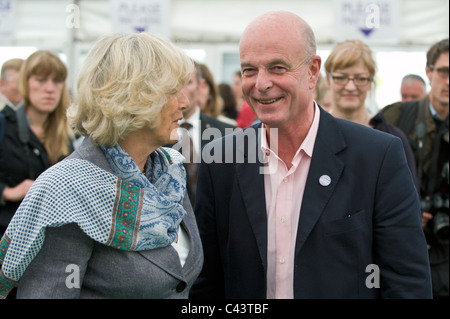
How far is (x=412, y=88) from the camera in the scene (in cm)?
732

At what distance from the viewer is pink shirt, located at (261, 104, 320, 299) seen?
7.27ft

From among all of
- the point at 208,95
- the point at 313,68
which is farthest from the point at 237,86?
the point at 313,68

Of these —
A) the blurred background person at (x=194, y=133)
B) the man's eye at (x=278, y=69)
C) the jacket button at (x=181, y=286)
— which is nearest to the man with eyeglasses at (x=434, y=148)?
the blurred background person at (x=194, y=133)

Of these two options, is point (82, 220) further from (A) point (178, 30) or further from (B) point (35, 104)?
(A) point (178, 30)

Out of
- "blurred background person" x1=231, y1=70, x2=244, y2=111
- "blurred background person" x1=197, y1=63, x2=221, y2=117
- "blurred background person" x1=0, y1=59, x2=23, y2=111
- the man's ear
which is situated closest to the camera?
the man's ear

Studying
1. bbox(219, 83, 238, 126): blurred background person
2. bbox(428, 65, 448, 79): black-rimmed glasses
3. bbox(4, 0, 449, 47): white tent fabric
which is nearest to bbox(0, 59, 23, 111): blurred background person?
bbox(4, 0, 449, 47): white tent fabric

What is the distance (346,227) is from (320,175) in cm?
23

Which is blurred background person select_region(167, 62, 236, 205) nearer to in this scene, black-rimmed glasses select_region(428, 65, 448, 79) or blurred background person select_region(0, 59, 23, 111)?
black-rimmed glasses select_region(428, 65, 448, 79)

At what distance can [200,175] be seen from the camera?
8.32 ft

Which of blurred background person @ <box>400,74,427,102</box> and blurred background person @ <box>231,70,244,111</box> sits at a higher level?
blurred background person @ <box>231,70,244,111</box>

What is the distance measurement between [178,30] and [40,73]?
14.6 feet

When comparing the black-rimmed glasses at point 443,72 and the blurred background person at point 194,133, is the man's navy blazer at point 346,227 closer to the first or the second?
the blurred background person at point 194,133

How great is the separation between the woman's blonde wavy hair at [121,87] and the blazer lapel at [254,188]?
44 centimetres

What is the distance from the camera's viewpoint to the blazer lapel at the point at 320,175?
2.16 metres
